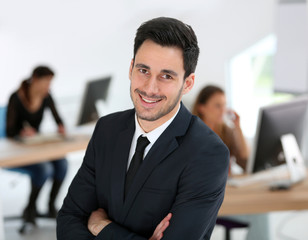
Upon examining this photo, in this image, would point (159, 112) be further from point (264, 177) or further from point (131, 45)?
point (131, 45)

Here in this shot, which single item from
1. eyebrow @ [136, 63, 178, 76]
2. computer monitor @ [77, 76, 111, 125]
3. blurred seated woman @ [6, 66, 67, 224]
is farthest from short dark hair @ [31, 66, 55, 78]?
eyebrow @ [136, 63, 178, 76]

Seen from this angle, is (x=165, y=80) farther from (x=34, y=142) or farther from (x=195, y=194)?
(x=34, y=142)

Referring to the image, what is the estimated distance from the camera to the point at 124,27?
22.3ft

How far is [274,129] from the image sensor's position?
9.95 feet

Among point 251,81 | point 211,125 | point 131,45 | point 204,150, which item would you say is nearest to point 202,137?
point 204,150

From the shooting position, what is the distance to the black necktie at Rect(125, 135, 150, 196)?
1.88 m

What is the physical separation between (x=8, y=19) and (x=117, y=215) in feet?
16.4

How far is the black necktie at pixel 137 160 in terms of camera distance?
6.18ft

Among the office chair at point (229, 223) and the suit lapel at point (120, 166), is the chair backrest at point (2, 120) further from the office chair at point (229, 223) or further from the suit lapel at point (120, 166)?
the suit lapel at point (120, 166)

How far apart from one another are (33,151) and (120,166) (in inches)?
96.1

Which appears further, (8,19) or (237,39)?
(237,39)

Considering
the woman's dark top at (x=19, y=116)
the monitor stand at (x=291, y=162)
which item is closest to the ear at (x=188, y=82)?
the monitor stand at (x=291, y=162)

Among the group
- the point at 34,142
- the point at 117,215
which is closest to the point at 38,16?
the point at 34,142

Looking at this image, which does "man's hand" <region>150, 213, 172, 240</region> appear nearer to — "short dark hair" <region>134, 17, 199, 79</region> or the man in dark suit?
the man in dark suit
